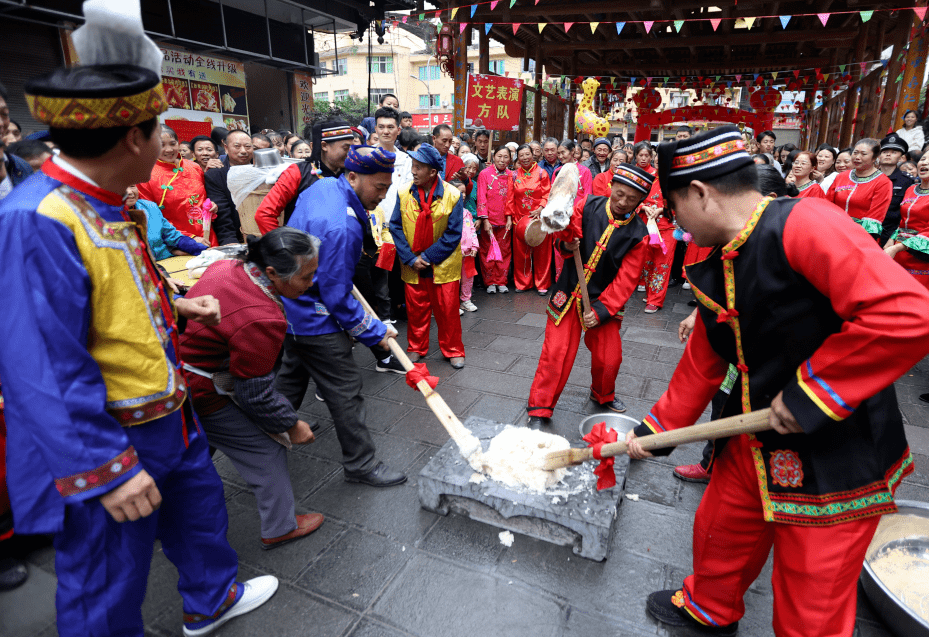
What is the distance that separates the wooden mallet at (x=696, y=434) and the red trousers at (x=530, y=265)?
5.13m

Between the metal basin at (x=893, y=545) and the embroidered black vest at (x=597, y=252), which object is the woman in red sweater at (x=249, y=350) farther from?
the metal basin at (x=893, y=545)

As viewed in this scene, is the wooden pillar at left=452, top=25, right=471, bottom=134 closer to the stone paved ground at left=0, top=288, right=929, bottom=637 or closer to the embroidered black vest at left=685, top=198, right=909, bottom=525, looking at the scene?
the stone paved ground at left=0, top=288, right=929, bottom=637

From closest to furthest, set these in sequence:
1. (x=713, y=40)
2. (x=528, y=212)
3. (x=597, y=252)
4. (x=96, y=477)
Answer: (x=96, y=477), (x=597, y=252), (x=528, y=212), (x=713, y=40)

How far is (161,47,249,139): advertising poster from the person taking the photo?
32.8 ft

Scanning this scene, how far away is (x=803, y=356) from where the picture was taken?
4.85 ft

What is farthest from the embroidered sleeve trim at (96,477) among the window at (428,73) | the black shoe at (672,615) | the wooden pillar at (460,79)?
the window at (428,73)

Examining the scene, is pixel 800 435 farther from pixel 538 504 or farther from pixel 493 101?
pixel 493 101

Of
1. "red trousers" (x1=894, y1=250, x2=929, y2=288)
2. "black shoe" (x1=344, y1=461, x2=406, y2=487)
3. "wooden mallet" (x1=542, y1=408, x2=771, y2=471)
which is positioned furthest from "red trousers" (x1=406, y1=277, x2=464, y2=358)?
"red trousers" (x1=894, y1=250, x2=929, y2=288)

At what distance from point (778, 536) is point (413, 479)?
1919 mm

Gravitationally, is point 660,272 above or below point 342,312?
below

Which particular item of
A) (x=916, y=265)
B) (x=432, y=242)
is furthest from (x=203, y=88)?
(x=916, y=265)

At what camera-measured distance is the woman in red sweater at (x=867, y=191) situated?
4910 mm

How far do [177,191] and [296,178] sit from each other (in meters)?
1.39

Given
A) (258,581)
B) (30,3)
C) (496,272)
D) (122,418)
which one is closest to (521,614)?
(258,581)
